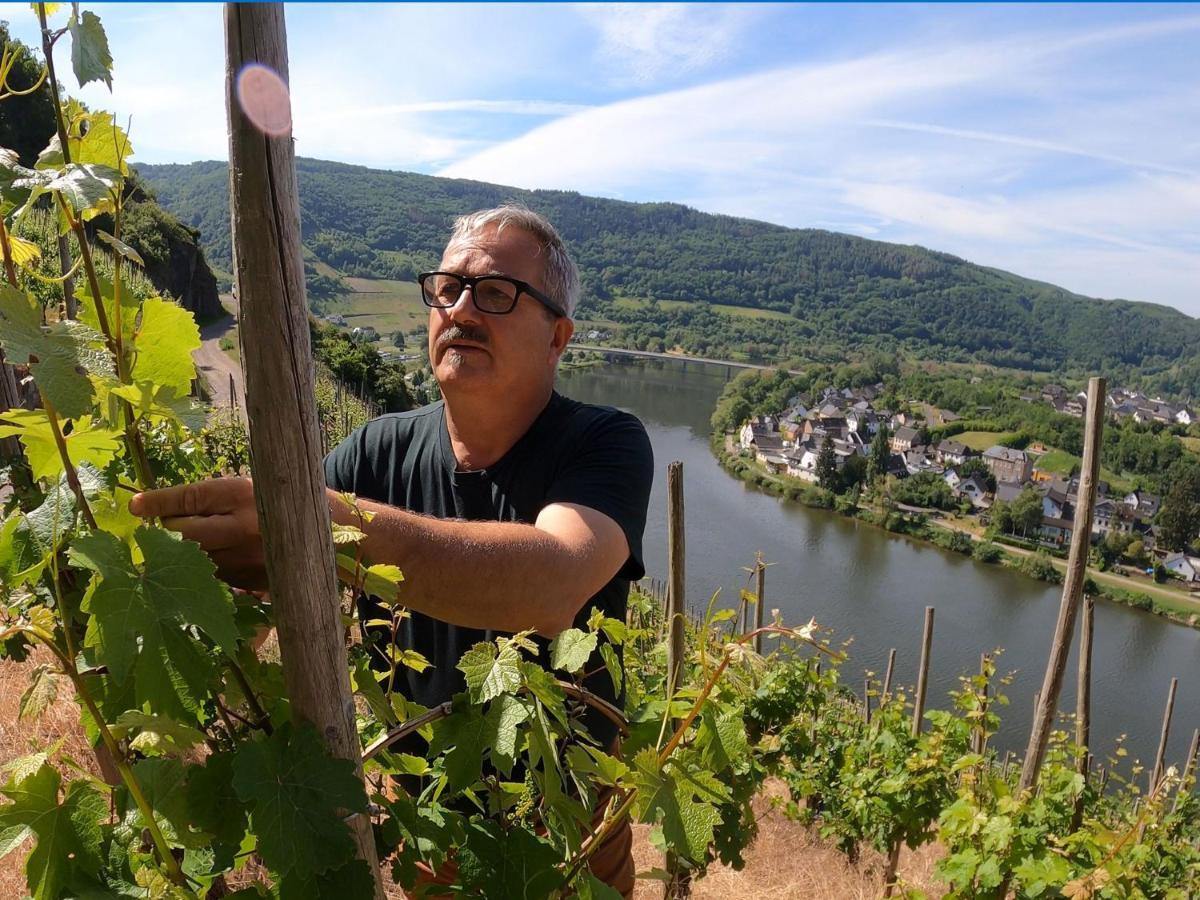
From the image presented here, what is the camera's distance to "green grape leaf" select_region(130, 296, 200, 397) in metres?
0.74

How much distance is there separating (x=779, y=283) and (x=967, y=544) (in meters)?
75.6

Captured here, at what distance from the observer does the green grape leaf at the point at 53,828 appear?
746mm

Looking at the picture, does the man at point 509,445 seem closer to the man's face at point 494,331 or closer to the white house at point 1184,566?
the man's face at point 494,331

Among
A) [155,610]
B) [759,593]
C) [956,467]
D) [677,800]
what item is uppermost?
[155,610]

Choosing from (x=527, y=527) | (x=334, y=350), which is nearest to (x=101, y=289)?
(x=527, y=527)

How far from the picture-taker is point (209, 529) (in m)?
0.73

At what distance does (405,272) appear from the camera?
237ft

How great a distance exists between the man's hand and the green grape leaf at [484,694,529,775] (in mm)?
307

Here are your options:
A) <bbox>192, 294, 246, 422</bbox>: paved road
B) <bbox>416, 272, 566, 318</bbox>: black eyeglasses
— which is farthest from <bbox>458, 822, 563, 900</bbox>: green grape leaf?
<bbox>192, 294, 246, 422</bbox>: paved road

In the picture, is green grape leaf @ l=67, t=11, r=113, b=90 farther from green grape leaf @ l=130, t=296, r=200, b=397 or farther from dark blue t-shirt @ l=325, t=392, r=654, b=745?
dark blue t-shirt @ l=325, t=392, r=654, b=745

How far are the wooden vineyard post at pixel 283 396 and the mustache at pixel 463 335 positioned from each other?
102 centimetres

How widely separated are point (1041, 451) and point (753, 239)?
7168cm

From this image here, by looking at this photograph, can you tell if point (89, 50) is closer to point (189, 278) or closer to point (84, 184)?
point (84, 184)

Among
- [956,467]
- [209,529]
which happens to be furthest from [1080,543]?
[956,467]
